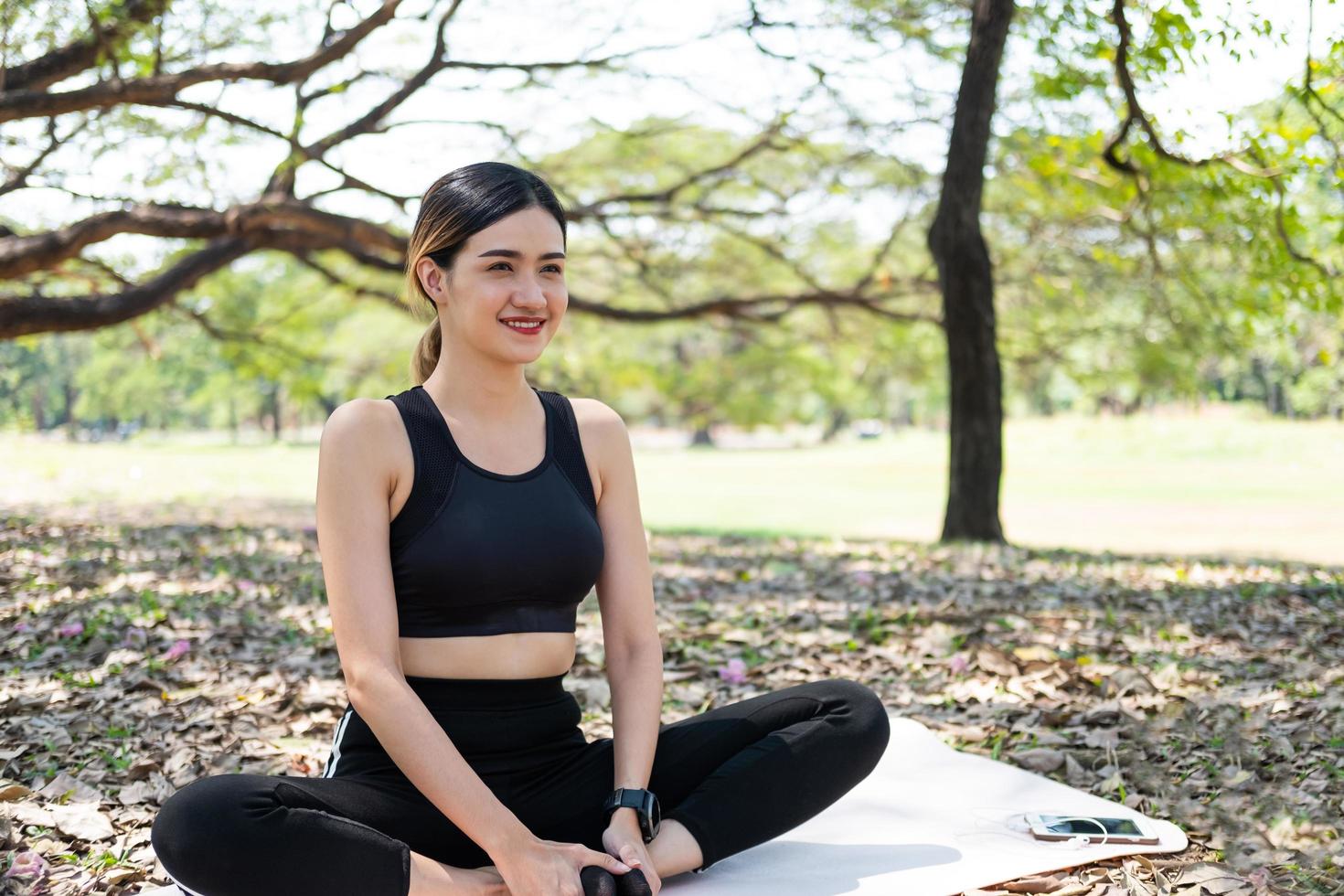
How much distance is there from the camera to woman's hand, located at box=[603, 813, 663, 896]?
7.48 feet

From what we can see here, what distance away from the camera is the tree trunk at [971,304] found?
8.51 meters

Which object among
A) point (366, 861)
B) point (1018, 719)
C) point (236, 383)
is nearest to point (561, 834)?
point (366, 861)

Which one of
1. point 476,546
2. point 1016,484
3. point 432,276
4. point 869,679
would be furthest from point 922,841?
point 1016,484

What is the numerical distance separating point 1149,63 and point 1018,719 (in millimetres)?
5847

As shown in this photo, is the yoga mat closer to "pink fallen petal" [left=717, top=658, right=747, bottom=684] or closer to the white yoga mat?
the white yoga mat

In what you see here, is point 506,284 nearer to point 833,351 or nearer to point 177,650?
point 177,650

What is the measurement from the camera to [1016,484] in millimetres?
26406

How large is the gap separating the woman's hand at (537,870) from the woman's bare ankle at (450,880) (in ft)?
0.29

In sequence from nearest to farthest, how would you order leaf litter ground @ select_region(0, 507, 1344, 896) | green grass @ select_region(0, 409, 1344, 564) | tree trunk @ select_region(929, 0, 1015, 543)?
leaf litter ground @ select_region(0, 507, 1344, 896) < tree trunk @ select_region(929, 0, 1015, 543) < green grass @ select_region(0, 409, 1344, 564)

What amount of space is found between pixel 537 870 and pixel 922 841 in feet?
3.80

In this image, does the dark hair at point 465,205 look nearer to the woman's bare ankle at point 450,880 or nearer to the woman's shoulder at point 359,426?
the woman's shoulder at point 359,426

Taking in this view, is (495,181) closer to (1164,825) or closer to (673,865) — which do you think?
(673,865)

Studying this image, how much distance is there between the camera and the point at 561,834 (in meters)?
2.46

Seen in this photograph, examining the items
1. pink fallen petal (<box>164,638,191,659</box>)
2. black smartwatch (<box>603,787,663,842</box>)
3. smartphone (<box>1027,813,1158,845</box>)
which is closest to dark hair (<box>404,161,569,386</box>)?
black smartwatch (<box>603,787,663,842</box>)
